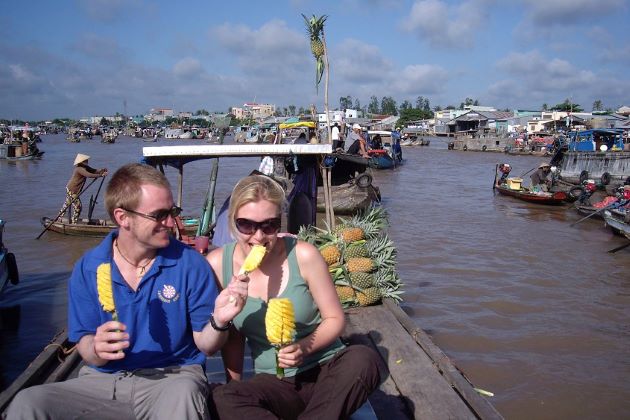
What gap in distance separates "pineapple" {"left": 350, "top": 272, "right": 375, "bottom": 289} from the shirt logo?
2.55m

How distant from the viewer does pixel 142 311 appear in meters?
2.30

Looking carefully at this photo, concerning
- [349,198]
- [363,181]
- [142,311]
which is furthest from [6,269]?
[363,181]

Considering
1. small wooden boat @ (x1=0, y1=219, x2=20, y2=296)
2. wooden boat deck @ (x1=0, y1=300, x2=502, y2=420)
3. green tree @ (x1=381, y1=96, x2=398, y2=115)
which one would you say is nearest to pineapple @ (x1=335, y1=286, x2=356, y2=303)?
wooden boat deck @ (x1=0, y1=300, x2=502, y2=420)

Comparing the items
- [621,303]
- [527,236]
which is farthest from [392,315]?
[527,236]

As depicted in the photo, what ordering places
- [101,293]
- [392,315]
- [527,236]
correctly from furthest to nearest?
[527,236]
[392,315]
[101,293]

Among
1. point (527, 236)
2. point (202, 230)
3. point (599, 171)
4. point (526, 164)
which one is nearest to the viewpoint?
point (202, 230)

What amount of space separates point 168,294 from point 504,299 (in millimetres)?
6657

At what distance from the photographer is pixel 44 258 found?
1017cm

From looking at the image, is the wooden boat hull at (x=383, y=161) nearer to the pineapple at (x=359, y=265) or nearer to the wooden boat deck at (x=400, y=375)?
the pineapple at (x=359, y=265)

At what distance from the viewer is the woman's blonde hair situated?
7.69ft

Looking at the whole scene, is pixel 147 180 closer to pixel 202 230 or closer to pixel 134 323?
pixel 134 323

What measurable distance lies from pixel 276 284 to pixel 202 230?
164 inches

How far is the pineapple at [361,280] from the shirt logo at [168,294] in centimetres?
255

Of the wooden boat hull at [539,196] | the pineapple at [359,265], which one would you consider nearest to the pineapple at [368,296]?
the pineapple at [359,265]
